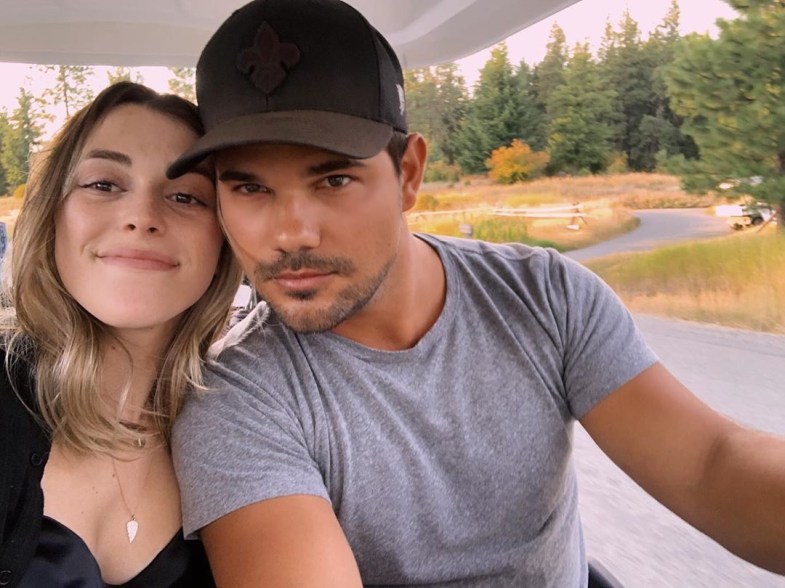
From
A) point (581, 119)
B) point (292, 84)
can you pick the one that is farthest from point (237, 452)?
point (581, 119)

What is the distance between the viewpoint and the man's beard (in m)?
1.16

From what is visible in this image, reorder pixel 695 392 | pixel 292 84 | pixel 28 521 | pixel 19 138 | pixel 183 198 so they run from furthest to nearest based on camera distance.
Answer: pixel 695 392 → pixel 19 138 → pixel 183 198 → pixel 292 84 → pixel 28 521

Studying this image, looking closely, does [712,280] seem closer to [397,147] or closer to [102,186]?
[397,147]

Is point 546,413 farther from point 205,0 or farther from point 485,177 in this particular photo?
point 205,0

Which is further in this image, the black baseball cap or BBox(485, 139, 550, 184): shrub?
BBox(485, 139, 550, 184): shrub

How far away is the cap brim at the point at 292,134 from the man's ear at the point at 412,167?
19 centimetres

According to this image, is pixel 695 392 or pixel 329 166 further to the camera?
pixel 695 392

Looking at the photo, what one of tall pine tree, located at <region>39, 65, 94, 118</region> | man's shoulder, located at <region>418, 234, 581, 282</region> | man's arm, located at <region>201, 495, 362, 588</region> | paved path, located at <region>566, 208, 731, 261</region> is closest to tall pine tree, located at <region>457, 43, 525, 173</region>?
paved path, located at <region>566, 208, 731, 261</region>

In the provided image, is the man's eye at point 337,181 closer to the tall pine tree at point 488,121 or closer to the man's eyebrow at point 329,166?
the man's eyebrow at point 329,166

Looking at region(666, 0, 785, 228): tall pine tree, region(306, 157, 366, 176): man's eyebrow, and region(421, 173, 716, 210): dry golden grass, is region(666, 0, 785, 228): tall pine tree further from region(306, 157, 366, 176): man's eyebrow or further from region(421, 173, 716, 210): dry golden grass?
region(306, 157, 366, 176): man's eyebrow

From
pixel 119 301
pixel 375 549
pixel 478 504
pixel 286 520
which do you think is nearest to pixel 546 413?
pixel 478 504

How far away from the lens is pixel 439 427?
47.2 inches

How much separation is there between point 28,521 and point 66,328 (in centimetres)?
35

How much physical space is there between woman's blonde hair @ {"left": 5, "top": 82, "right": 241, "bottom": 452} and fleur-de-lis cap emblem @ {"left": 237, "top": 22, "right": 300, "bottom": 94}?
22cm
